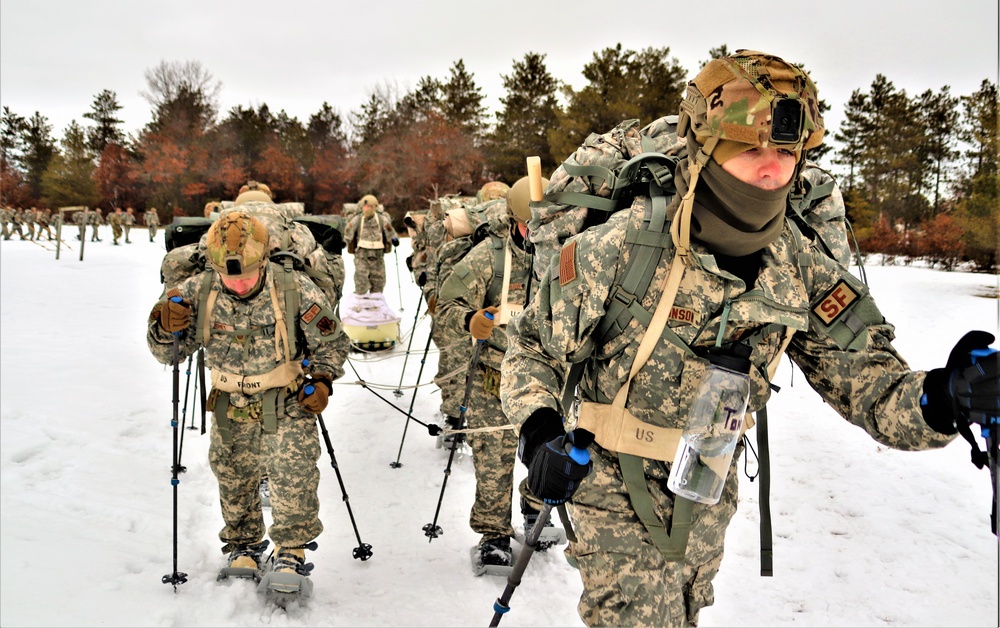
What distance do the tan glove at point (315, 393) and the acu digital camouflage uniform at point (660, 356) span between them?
8.16 feet

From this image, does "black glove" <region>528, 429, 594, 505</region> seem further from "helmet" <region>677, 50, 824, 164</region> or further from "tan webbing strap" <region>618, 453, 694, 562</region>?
"helmet" <region>677, 50, 824, 164</region>

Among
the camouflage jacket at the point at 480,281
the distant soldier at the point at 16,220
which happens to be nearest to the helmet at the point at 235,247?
the camouflage jacket at the point at 480,281

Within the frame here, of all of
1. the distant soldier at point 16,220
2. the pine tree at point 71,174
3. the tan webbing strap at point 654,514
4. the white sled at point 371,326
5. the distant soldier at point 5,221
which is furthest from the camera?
the distant soldier at point 16,220

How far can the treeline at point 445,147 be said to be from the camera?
12742 mm

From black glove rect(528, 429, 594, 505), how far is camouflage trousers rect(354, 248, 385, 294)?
12.9m

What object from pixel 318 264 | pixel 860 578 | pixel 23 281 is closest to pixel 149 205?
pixel 23 281

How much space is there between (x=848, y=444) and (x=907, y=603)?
3.04 m

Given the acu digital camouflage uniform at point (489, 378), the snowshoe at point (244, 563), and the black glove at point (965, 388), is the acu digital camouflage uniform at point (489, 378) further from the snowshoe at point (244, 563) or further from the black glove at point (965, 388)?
the black glove at point (965, 388)

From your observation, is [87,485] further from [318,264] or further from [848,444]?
[848,444]

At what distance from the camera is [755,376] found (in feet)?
8.68

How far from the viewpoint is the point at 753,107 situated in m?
2.31

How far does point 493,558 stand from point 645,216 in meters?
3.63

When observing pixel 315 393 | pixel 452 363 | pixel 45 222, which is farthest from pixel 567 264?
pixel 45 222

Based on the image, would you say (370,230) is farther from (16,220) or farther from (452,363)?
(16,220)
